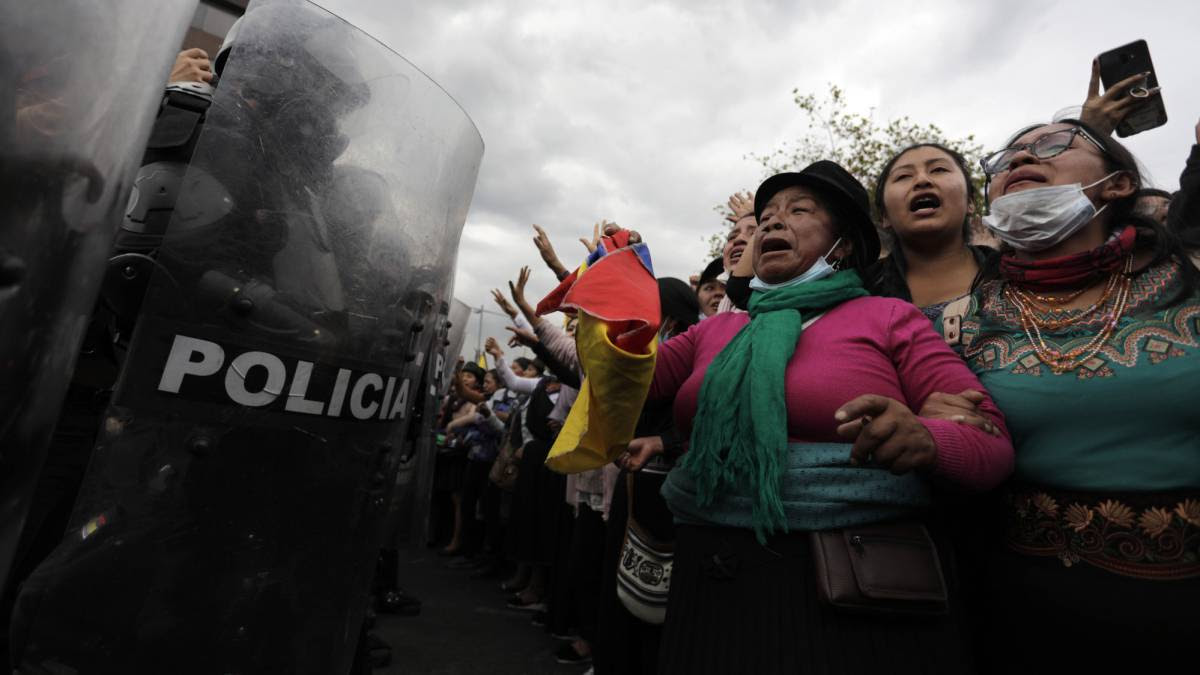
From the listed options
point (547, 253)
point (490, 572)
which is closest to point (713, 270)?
point (547, 253)

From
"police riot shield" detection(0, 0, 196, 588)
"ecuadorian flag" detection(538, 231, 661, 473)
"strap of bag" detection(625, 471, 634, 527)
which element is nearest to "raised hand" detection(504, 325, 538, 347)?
"strap of bag" detection(625, 471, 634, 527)

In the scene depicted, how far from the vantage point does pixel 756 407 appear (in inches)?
58.9

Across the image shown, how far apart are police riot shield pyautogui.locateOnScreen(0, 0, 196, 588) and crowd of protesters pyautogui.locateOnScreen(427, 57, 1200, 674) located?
1210mm

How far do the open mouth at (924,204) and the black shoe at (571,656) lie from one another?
353cm

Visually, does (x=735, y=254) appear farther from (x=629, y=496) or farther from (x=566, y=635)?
(x=566, y=635)

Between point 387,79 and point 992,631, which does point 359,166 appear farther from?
point 992,631

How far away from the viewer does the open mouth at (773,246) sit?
1.88 m

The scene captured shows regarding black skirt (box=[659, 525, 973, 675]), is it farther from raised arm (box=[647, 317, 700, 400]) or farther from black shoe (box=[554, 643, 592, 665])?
black shoe (box=[554, 643, 592, 665])

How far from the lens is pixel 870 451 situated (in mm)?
1227

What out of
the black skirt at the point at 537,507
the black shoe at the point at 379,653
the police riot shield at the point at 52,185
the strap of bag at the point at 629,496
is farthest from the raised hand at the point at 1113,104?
the black skirt at the point at 537,507

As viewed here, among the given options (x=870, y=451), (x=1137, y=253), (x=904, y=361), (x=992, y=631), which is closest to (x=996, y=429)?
(x=904, y=361)

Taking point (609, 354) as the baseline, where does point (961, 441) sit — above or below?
below

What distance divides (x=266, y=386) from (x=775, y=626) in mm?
1177

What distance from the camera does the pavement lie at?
13.2 ft
